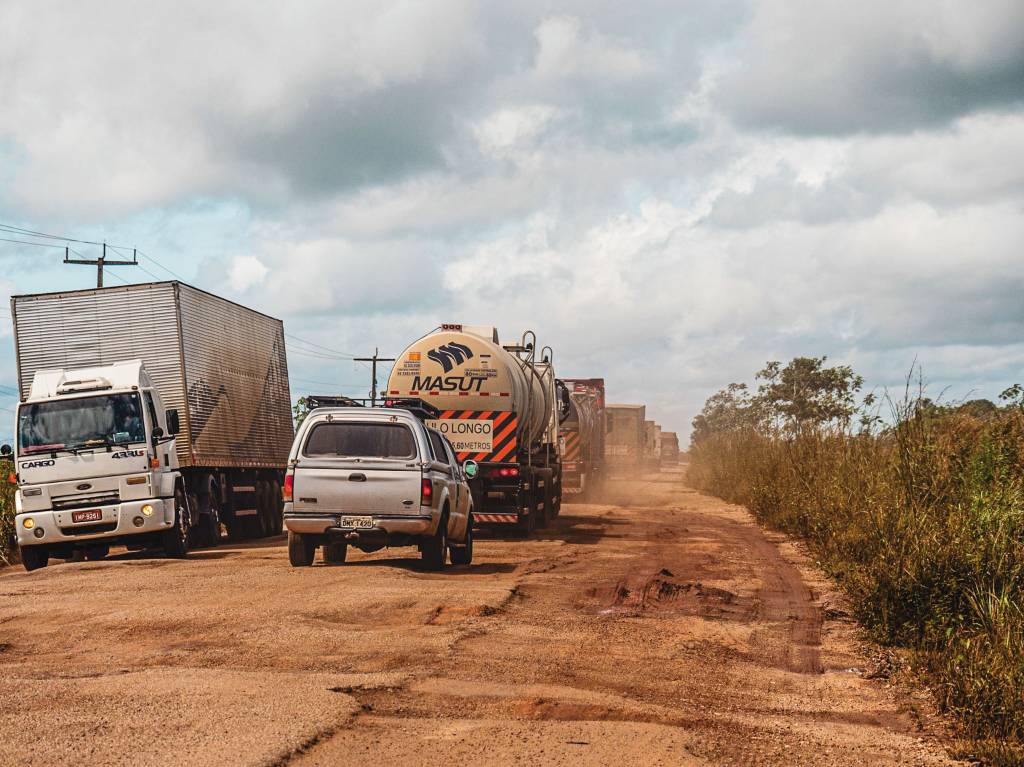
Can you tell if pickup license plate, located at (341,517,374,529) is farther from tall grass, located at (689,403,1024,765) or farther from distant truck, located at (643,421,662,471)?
distant truck, located at (643,421,662,471)

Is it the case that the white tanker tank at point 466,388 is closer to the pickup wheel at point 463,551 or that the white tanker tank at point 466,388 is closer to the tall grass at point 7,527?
the pickup wheel at point 463,551

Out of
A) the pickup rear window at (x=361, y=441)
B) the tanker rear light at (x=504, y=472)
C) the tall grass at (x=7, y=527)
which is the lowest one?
the tall grass at (x=7, y=527)

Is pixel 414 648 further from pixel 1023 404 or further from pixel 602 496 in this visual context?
pixel 602 496

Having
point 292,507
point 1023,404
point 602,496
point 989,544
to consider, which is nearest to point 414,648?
point 989,544

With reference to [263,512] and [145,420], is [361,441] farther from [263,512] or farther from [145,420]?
[263,512]

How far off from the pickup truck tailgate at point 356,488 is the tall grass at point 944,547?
5.17 meters

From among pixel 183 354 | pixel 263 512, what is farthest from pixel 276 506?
pixel 183 354

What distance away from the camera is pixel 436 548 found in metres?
15.3

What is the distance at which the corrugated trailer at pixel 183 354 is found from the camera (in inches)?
852

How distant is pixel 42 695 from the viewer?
290 inches

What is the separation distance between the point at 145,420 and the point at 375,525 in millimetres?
5398

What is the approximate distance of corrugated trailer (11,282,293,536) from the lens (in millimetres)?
21641

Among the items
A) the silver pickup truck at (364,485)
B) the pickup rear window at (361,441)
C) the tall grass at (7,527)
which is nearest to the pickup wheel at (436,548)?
the silver pickup truck at (364,485)

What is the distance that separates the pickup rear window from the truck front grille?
453cm
